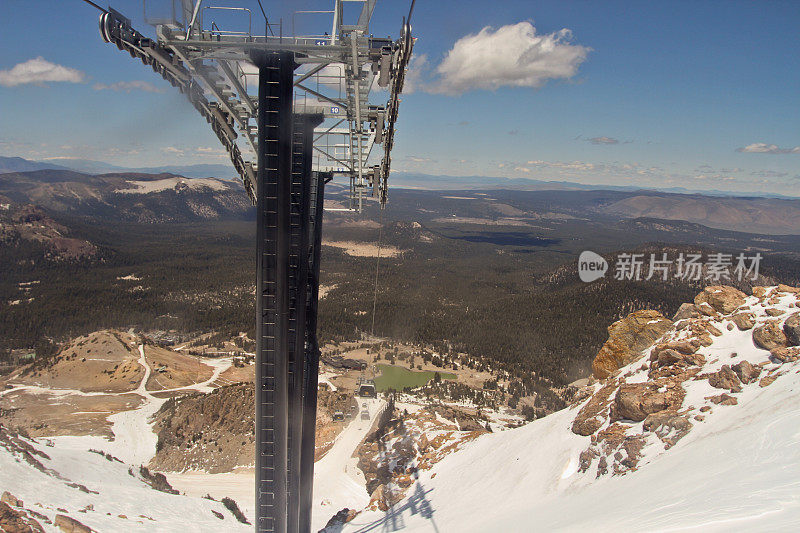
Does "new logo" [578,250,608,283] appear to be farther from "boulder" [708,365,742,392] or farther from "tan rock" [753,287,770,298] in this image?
"boulder" [708,365,742,392]

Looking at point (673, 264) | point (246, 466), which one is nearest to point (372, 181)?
point (246, 466)

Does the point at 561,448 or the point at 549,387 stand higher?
the point at 561,448

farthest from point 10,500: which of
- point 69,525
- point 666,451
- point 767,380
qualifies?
point 767,380

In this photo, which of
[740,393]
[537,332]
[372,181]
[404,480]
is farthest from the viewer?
[537,332]

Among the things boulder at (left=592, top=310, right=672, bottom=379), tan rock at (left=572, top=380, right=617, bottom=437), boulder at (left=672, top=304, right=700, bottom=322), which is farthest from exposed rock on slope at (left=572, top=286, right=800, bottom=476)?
boulder at (left=592, top=310, right=672, bottom=379)

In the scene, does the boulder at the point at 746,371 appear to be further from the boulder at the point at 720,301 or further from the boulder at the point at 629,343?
the boulder at the point at 629,343

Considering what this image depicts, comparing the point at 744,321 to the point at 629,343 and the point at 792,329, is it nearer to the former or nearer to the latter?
→ the point at 792,329

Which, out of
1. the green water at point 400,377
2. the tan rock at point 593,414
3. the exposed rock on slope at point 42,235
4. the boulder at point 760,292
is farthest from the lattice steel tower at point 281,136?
the exposed rock on slope at point 42,235

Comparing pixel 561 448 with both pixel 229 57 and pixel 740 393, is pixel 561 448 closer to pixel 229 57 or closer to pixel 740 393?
pixel 740 393
